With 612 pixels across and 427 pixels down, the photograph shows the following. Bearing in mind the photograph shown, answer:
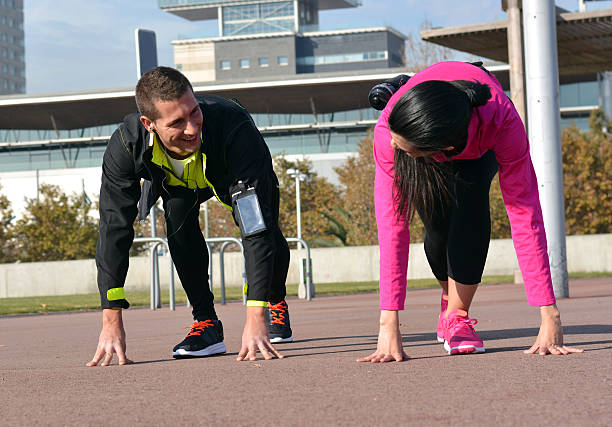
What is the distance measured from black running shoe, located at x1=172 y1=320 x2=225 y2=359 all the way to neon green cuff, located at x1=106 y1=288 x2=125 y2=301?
1.97 feet

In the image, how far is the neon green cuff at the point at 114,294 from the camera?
4.51m

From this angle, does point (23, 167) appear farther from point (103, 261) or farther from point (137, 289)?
point (103, 261)

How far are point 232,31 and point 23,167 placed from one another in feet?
262

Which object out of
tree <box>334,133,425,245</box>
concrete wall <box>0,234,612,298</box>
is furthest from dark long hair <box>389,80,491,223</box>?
tree <box>334,133,425,245</box>

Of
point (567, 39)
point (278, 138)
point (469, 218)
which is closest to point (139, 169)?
point (469, 218)

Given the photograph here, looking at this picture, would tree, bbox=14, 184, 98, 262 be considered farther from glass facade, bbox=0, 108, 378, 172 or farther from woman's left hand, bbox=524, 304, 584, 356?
woman's left hand, bbox=524, 304, 584, 356

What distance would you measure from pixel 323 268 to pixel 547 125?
863 inches

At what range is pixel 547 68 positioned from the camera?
1097 centimetres

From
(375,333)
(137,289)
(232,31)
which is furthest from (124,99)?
(232,31)

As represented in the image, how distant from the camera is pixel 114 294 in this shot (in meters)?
4.52

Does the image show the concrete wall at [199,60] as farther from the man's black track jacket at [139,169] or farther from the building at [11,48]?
the man's black track jacket at [139,169]

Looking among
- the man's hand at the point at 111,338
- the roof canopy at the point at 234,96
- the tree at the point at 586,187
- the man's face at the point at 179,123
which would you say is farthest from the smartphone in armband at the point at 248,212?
the roof canopy at the point at 234,96

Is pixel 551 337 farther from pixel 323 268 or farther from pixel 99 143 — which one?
pixel 99 143

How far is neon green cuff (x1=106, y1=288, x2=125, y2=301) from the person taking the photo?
451cm
